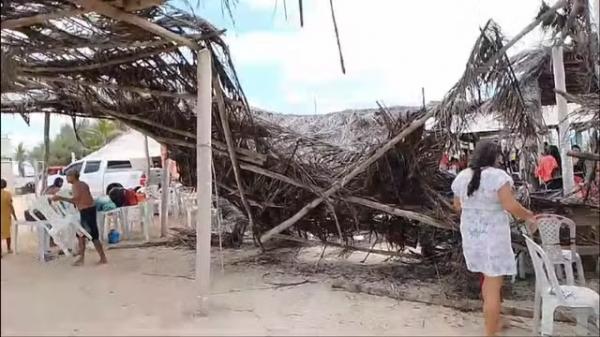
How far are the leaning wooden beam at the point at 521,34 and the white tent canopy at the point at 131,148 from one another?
4.30 m

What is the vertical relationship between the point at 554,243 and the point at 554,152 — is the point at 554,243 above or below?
below

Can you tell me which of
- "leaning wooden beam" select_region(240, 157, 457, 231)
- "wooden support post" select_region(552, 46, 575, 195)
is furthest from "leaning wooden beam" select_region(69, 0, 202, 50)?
"wooden support post" select_region(552, 46, 575, 195)

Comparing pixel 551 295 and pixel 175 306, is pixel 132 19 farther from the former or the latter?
pixel 551 295

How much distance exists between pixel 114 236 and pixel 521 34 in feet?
19.1

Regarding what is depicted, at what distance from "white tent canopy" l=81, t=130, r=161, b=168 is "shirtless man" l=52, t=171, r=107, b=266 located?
627 mm

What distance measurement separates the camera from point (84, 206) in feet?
21.5

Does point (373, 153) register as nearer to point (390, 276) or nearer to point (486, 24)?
point (390, 276)

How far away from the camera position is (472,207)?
434 cm

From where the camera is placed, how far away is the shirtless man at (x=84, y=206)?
6123mm

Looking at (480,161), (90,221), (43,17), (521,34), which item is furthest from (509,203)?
(90,221)

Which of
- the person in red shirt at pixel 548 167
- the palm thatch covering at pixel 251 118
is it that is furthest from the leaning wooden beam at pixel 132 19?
the person in red shirt at pixel 548 167

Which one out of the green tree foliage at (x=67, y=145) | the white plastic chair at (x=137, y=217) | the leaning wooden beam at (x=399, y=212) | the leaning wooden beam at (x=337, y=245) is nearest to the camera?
the green tree foliage at (x=67, y=145)

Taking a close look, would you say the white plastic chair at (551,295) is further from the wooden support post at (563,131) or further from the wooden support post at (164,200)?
the wooden support post at (164,200)

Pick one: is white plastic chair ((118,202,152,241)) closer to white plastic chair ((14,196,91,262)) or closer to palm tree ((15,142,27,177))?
white plastic chair ((14,196,91,262))
